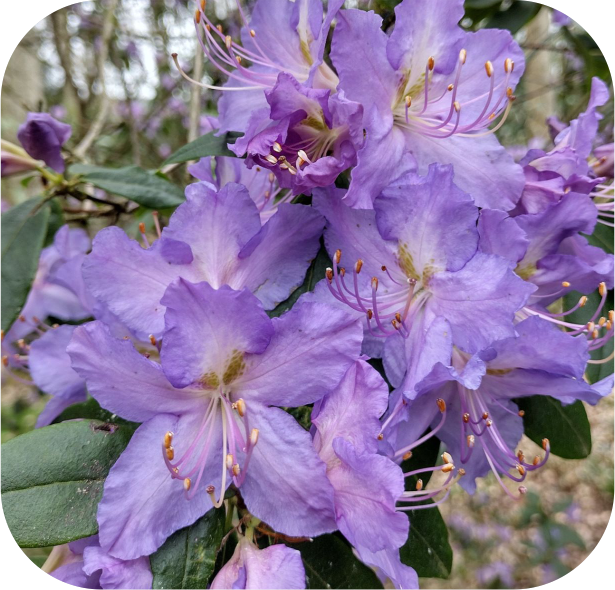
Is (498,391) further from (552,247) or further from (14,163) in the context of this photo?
(14,163)

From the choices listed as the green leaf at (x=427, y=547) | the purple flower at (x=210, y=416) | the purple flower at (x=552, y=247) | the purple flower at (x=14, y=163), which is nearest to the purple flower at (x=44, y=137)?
the purple flower at (x=14, y=163)

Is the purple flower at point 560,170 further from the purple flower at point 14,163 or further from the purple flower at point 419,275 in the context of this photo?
the purple flower at point 14,163

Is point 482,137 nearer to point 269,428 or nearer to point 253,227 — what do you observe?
point 253,227

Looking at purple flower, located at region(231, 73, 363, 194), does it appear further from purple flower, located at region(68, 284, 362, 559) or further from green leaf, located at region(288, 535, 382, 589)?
green leaf, located at region(288, 535, 382, 589)

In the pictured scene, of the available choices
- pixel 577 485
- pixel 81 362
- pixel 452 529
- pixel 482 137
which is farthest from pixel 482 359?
pixel 577 485

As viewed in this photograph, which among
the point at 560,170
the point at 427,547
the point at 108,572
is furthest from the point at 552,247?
the point at 108,572

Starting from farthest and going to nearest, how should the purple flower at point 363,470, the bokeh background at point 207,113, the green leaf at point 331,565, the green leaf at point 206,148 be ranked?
1. the bokeh background at point 207,113
2. the green leaf at point 206,148
3. the green leaf at point 331,565
4. the purple flower at point 363,470
